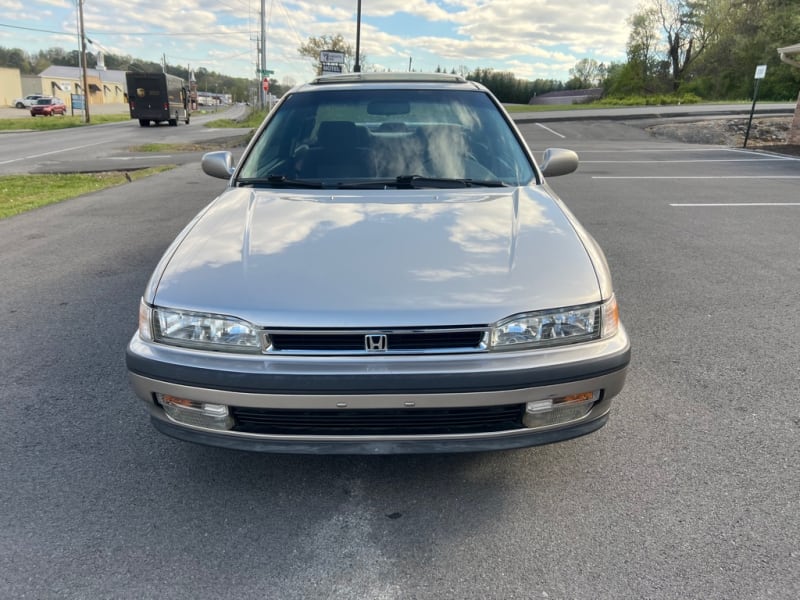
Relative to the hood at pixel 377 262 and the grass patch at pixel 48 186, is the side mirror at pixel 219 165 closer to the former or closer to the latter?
the hood at pixel 377 262

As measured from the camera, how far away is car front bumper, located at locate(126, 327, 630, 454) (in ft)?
6.77

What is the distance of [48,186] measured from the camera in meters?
11.5

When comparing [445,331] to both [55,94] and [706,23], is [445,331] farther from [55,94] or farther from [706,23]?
[55,94]

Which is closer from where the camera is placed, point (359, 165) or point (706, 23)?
point (359, 165)

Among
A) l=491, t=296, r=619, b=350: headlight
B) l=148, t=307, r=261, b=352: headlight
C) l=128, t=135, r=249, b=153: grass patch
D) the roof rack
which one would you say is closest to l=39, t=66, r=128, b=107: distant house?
l=128, t=135, r=249, b=153: grass patch

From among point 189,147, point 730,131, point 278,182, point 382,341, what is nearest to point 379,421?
point 382,341

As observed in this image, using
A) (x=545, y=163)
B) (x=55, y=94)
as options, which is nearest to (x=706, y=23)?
(x=545, y=163)

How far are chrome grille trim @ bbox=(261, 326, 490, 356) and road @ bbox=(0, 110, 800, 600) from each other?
71 centimetres

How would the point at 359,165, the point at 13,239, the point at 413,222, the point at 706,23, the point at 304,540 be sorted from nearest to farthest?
the point at 304,540
the point at 413,222
the point at 359,165
the point at 13,239
the point at 706,23

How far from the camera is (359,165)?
3334 mm

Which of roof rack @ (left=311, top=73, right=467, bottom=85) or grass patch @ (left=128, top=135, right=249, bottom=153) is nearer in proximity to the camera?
roof rack @ (left=311, top=73, right=467, bottom=85)

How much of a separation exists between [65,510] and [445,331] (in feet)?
5.56

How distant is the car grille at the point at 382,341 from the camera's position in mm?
2092

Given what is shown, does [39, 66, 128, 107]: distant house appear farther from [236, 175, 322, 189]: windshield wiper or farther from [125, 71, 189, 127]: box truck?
[236, 175, 322, 189]: windshield wiper
